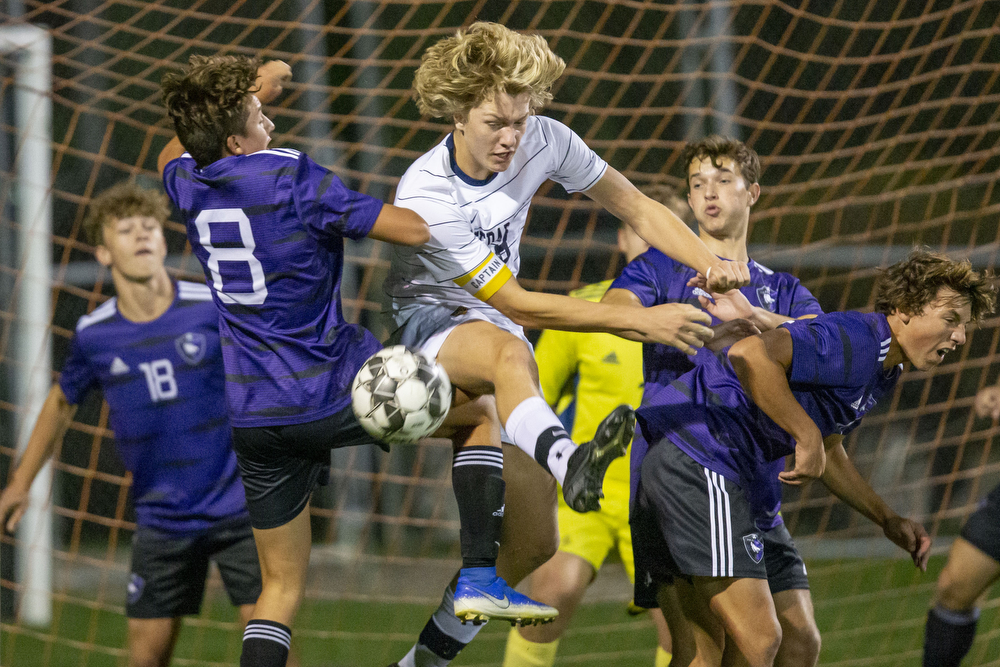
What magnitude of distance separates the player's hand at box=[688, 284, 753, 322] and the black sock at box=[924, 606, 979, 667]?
5.51 feet

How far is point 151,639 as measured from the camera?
384 centimetres

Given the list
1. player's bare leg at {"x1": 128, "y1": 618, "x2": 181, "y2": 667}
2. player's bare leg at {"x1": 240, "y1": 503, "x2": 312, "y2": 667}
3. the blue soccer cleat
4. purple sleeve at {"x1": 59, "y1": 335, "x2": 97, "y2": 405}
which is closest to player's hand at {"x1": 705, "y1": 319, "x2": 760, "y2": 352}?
the blue soccer cleat

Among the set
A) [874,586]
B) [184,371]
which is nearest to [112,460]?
[184,371]

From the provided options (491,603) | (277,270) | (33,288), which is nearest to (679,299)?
(491,603)

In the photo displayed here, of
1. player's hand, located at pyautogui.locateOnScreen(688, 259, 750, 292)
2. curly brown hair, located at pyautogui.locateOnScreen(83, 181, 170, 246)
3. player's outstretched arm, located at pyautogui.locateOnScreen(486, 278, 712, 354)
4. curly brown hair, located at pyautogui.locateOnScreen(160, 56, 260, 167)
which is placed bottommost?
curly brown hair, located at pyautogui.locateOnScreen(83, 181, 170, 246)

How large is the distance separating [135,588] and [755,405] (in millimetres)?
2305

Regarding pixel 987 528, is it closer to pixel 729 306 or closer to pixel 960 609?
pixel 960 609

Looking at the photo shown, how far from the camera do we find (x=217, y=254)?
9.44ft

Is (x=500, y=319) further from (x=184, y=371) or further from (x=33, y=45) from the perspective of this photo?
(x=33, y=45)

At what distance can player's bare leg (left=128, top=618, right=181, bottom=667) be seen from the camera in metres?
3.83

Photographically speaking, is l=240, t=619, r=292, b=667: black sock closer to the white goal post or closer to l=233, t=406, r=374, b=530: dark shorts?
l=233, t=406, r=374, b=530: dark shorts

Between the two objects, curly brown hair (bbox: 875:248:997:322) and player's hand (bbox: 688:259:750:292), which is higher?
curly brown hair (bbox: 875:248:997:322)

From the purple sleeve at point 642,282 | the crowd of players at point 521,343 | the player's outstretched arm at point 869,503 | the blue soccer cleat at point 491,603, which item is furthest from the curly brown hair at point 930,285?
the blue soccer cleat at point 491,603

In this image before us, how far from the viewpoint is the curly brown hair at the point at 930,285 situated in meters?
2.91
